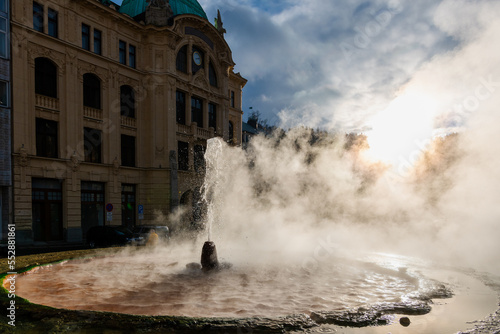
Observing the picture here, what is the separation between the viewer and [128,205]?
29828mm

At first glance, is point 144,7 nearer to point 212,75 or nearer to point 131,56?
point 131,56

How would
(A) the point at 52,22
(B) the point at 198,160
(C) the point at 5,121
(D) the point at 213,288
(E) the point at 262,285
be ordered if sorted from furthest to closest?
(B) the point at 198,160, (A) the point at 52,22, (C) the point at 5,121, (E) the point at 262,285, (D) the point at 213,288

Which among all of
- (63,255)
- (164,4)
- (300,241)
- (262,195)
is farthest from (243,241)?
(164,4)

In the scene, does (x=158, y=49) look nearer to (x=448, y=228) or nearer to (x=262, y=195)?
(x=262, y=195)

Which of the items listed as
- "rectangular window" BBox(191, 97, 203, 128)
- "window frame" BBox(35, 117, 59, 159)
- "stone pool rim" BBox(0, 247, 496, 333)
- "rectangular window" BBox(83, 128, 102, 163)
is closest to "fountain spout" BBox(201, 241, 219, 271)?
"stone pool rim" BBox(0, 247, 496, 333)

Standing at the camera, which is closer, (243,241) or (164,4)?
(243,241)

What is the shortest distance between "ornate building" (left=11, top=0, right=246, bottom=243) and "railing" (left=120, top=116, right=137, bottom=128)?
0.08 metres

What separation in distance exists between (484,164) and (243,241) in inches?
424

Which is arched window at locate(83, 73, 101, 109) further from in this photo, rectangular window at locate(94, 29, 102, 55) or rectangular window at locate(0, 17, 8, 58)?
rectangular window at locate(0, 17, 8, 58)

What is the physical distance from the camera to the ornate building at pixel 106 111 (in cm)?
2306

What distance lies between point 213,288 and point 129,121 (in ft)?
79.5

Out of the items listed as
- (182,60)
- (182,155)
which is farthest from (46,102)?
(182,60)

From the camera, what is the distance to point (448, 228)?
49.5 ft

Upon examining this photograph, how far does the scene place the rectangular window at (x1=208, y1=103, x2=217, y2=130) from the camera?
3816 cm
